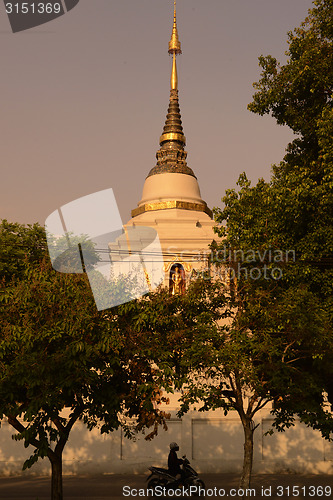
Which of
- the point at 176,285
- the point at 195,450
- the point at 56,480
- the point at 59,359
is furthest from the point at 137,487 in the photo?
the point at 59,359

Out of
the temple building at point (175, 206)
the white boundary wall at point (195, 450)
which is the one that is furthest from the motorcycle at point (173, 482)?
the temple building at point (175, 206)

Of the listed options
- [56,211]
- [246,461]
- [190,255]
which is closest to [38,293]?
[56,211]

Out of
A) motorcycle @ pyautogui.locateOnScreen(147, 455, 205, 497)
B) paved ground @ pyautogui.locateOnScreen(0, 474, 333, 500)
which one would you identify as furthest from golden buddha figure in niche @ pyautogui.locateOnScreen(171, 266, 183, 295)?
paved ground @ pyautogui.locateOnScreen(0, 474, 333, 500)

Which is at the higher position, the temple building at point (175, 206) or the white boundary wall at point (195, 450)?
the temple building at point (175, 206)

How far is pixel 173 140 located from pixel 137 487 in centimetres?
2817

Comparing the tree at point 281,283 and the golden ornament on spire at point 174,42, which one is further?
the golden ornament on spire at point 174,42

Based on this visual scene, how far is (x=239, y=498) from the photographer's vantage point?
1520 cm

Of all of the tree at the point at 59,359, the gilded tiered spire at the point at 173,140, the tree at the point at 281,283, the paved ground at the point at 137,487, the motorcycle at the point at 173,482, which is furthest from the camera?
the gilded tiered spire at the point at 173,140

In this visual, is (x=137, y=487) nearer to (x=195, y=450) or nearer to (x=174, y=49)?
(x=195, y=450)

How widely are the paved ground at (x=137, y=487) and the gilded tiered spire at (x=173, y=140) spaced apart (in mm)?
24022

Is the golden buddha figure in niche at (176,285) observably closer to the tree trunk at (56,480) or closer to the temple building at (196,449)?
the temple building at (196,449)

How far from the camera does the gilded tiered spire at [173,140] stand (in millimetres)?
38781

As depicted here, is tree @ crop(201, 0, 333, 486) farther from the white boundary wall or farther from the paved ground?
the white boundary wall

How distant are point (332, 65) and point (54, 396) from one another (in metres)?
11.4
